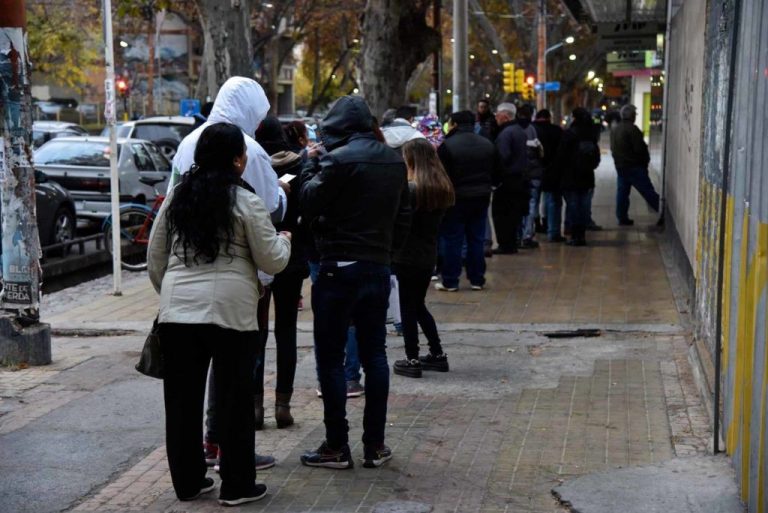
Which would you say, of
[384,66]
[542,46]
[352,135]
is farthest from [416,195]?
[542,46]

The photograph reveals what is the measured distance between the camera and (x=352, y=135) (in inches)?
242

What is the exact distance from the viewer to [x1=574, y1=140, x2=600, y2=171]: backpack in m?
15.6

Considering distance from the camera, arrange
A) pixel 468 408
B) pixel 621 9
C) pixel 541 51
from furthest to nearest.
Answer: pixel 541 51, pixel 621 9, pixel 468 408

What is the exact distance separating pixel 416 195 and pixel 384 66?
9004 millimetres

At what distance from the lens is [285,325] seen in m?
6.86

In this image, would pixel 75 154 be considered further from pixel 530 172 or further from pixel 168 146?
pixel 530 172

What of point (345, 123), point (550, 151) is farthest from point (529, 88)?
point (345, 123)

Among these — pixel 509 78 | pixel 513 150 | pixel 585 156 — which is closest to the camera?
pixel 513 150

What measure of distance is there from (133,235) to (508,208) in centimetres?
545

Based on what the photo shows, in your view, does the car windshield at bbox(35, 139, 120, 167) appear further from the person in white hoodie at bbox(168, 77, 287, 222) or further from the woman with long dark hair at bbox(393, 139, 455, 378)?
the person in white hoodie at bbox(168, 77, 287, 222)

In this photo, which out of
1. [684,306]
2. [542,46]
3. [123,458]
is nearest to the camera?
[123,458]

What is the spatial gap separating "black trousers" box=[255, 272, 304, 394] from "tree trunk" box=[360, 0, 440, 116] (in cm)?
1035

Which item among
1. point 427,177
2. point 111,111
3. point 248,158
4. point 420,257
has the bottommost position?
point 420,257

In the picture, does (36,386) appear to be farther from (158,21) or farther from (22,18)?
(158,21)
